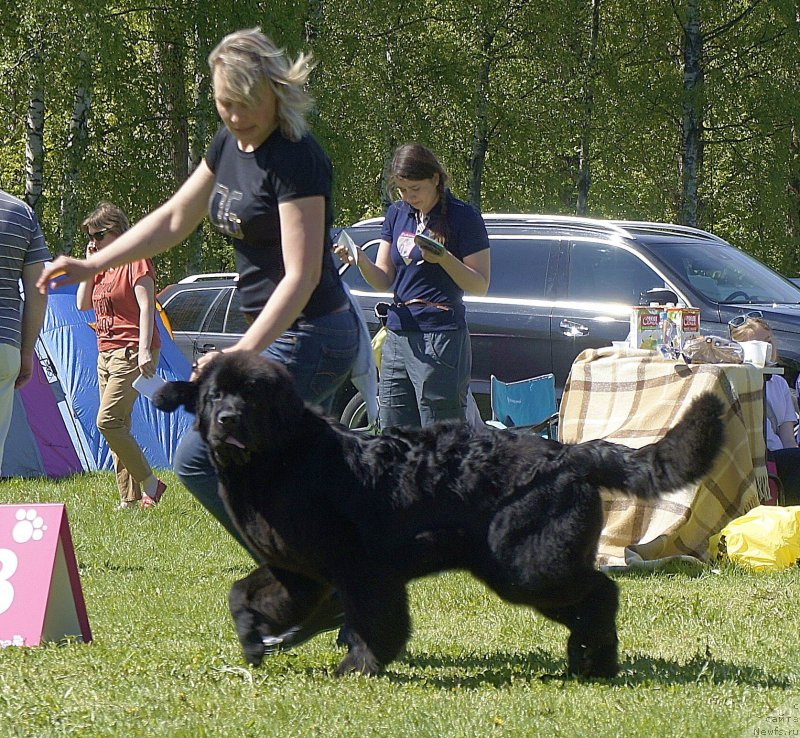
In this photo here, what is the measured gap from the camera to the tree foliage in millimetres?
Result: 17219

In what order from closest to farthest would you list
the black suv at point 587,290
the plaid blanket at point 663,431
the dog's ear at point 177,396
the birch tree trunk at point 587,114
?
the dog's ear at point 177,396 < the plaid blanket at point 663,431 < the black suv at point 587,290 < the birch tree trunk at point 587,114

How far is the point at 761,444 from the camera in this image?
248 inches

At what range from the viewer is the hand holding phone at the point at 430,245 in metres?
5.36

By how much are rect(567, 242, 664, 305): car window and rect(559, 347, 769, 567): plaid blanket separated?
6.05 feet

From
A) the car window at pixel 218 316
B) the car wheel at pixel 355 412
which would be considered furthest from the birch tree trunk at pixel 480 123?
the car wheel at pixel 355 412

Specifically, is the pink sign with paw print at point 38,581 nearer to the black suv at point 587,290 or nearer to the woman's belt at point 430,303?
the woman's belt at point 430,303

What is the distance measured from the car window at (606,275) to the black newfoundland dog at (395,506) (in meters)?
4.65

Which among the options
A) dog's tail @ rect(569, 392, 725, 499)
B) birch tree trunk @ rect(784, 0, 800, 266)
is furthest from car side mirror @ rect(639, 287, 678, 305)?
birch tree trunk @ rect(784, 0, 800, 266)

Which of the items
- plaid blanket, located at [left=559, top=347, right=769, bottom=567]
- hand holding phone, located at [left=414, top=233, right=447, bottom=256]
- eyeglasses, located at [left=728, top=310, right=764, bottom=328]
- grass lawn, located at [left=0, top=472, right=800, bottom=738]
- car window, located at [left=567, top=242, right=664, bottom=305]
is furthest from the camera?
car window, located at [left=567, top=242, right=664, bottom=305]

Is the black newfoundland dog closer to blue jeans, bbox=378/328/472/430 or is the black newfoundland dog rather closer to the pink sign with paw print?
the pink sign with paw print

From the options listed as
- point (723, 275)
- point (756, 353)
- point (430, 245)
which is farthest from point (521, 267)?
point (430, 245)

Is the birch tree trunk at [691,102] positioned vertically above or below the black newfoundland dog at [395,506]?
above

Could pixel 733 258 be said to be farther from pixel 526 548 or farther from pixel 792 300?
pixel 526 548

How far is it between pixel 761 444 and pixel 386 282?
7.51ft
